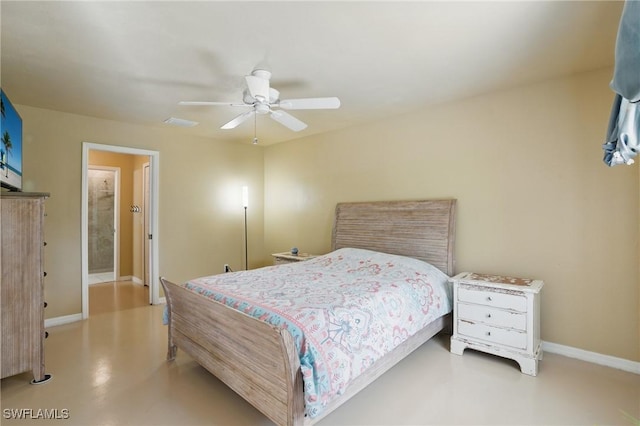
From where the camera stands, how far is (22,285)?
2.33 meters

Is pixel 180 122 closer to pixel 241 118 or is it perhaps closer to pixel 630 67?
pixel 241 118

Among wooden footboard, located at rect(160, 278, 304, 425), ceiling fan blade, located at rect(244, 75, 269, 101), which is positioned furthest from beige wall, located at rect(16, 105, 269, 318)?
ceiling fan blade, located at rect(244, 75, 269, 101)

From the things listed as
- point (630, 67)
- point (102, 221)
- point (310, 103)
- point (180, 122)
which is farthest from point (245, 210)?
point (630, 67)

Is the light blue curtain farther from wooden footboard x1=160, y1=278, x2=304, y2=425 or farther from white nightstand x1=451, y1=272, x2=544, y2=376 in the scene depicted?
wooden footboard x1=160, y1=278, x2=304, y2=425

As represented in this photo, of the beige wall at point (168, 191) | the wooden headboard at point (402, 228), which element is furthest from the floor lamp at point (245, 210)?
the wooden headboard at point (402, 228)

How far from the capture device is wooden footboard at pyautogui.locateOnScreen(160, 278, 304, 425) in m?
1.66

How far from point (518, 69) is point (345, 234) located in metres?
2.57

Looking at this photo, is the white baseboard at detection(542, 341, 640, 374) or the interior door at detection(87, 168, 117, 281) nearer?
the white baseboard at detection(542, 341, 640, 374)

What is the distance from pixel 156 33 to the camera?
2.09 meters

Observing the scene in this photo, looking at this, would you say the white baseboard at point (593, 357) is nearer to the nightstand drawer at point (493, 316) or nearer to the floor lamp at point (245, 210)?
the nightstand drawer at point (493, 316)

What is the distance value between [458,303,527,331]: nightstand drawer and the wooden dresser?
3464 millimetres

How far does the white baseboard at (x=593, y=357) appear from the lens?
2.53 meters

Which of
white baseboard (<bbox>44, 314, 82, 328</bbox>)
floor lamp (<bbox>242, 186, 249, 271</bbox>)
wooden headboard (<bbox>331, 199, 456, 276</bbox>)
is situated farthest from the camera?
floor lamp (<bbox>242, 186, 249, 271</bbox>)

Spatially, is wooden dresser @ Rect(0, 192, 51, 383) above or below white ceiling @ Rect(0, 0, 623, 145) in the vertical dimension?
below
